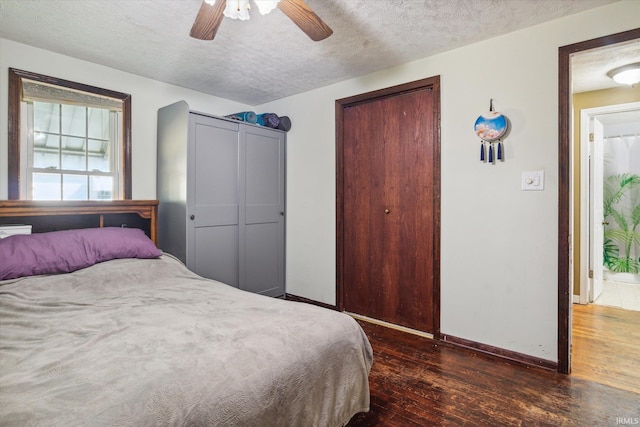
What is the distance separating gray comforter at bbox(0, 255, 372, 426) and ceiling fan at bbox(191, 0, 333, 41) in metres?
1.51

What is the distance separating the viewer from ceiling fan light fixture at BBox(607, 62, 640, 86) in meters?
2.80

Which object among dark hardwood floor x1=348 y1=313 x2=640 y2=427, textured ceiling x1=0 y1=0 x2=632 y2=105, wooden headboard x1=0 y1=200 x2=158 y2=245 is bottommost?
dark hardwood floor x1=348 y1=313 x2=640 y2=427

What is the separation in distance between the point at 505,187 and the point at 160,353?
245 cm

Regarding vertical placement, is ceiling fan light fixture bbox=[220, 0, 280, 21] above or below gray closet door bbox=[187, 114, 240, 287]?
above

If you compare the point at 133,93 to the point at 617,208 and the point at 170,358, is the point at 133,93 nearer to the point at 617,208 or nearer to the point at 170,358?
the point at 170,358

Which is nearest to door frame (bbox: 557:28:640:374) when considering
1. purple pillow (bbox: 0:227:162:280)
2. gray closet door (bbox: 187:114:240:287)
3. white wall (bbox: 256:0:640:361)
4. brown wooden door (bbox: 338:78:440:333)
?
white wall (bbox: 256:0:640:361)

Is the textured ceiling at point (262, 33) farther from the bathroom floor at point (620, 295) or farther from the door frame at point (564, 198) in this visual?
the bathroom floor at point (620, 295)

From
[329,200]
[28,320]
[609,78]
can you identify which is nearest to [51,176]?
[28,320]

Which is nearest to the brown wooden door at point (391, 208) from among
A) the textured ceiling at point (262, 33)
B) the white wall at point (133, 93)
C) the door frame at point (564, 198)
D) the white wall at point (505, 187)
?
the white wall at point (505, 187)

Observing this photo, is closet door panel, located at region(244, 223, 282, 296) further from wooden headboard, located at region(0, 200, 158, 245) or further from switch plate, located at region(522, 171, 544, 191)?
switch plate, located at region(522, 171, 544, 191)

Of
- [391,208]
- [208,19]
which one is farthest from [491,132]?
[208,19]

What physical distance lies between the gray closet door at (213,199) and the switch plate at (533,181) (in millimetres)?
2594

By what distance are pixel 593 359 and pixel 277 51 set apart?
338cm

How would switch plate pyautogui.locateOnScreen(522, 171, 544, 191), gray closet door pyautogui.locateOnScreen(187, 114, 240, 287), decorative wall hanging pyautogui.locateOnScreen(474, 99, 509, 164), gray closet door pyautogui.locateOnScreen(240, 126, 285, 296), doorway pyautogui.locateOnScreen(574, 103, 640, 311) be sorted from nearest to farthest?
1. switch plate pyautogui.locateOnScreen(522, 171, 544, 191)
2. decorative wall hanging pyautogui.locateOnScreen(474, 99, 509, 164)
3. gray closet door pyautogui.locateOnScreen(187, 114, 240, 287)
4. gray closet door pyautogui.locateOnScreen(240, 126, 285, 296)
5. doorway pyautogui.locateOnScreen(574, 103, 640, 311)
